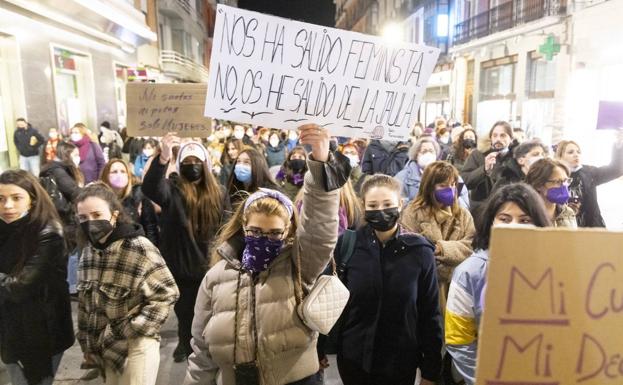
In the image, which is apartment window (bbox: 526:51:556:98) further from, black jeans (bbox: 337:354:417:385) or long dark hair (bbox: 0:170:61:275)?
long dark hair (bbox: 0:170:61:275)

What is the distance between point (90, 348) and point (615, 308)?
245cm

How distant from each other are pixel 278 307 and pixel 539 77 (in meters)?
16.4

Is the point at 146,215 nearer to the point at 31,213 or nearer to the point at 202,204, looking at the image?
the point at 202,204

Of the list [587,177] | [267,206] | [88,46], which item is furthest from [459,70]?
[267,206]

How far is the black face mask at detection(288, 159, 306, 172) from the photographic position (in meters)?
4.71

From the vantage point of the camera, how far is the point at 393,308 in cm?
258

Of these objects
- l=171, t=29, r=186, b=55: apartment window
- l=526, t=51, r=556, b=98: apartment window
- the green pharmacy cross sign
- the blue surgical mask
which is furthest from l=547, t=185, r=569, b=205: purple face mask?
l=171, t=29, r=186, b=55: apartment window

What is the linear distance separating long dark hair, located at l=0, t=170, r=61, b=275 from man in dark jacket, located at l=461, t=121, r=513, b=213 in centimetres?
363

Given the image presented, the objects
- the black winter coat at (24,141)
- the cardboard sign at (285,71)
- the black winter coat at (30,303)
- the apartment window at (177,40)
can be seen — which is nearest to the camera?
the cardboard sign at (285,71)

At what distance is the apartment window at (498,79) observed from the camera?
18.1 m

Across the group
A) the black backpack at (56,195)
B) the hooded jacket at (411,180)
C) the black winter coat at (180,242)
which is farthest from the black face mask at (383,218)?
the black backpack at (56,195)

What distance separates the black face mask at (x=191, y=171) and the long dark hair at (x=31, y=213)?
1054 millimetres

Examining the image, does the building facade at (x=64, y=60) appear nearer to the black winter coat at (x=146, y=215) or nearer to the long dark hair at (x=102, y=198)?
the black winter coat at (x=146, y=215)

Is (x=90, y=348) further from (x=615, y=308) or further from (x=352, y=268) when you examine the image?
(x=615, y=308)
